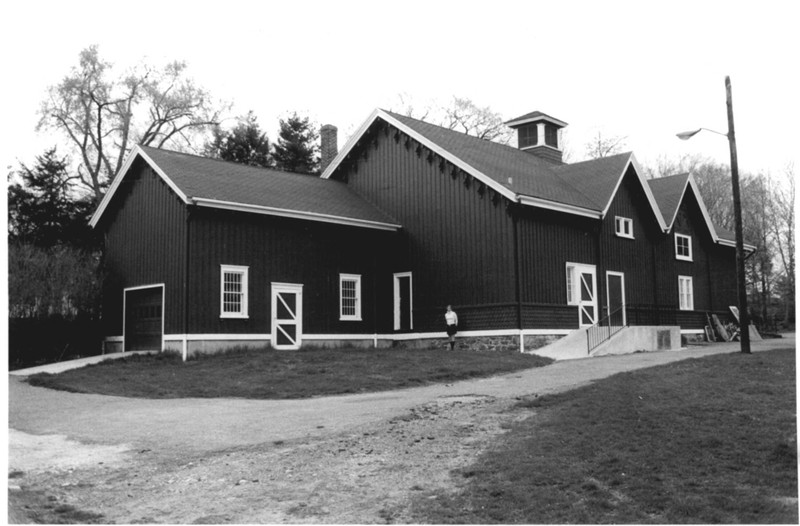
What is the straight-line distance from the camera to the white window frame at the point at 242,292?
77.2 feet

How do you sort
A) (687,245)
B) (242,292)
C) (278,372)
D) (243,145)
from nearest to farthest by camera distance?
(278,372) → (242,292) → (687,245) → (243,145)

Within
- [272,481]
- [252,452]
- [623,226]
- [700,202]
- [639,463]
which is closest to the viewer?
[272,481]

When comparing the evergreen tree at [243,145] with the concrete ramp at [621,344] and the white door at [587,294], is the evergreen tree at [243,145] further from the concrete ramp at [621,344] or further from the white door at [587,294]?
the concrete ramp at [621,344]

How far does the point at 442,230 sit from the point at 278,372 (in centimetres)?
874

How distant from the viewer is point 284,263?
25.0m

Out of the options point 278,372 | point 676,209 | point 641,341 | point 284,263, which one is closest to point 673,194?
point 676,209

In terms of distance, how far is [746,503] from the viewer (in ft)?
26.6

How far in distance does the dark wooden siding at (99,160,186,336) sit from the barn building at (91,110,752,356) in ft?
0.20

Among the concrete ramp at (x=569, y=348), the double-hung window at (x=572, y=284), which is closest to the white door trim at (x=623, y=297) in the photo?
the double-hung window at (x=572, y=284)

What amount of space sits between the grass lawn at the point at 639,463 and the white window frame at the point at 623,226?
589 inches

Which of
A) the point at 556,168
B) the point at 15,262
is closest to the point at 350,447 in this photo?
the point at 15,262

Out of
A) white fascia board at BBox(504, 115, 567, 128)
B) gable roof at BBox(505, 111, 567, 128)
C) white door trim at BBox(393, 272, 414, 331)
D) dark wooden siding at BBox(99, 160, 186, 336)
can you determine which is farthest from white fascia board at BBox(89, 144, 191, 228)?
white fascia board at BBox(504, 115, 567, 128)

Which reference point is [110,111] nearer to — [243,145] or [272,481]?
[243,145]

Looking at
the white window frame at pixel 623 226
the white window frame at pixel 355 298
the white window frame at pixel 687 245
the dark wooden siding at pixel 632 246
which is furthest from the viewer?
the white window frame at pixel 687 245
